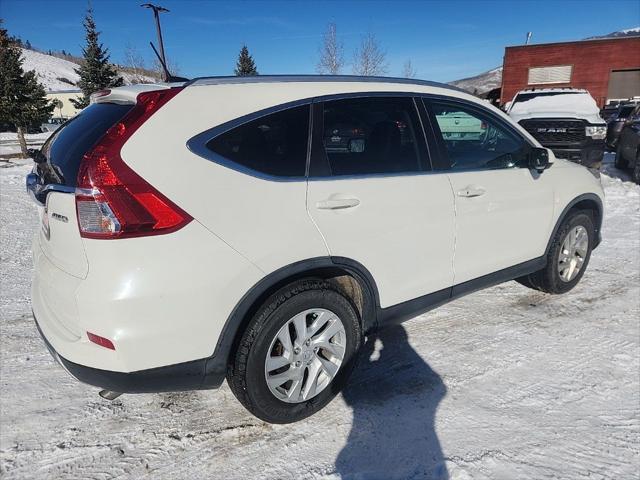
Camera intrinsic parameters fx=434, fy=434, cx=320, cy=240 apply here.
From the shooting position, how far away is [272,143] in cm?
219

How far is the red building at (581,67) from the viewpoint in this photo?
31128mm

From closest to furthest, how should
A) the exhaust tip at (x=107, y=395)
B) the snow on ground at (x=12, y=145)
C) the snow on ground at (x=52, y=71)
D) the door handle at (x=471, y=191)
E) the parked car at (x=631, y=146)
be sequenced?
1. the exhaust tip at (x=107, y=395)
2. the door handle at (x=471, y=191)
3. the parked car at (x=631, y=146)
4. the snow on ground at (x=12, y=145)
5. the snow on ground at (x=52, y=71)

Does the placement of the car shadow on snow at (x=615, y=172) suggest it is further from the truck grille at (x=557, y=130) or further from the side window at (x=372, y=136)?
the side window at (x=372, y=136)

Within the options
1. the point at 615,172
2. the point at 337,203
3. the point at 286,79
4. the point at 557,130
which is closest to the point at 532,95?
the point at 557,130

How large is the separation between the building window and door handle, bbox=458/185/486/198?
35834mm

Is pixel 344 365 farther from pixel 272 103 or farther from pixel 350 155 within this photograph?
pixel 272 103

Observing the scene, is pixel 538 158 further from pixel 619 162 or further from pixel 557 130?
pixel 619 162

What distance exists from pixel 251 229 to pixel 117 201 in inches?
22.8

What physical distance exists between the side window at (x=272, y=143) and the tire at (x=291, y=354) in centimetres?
61

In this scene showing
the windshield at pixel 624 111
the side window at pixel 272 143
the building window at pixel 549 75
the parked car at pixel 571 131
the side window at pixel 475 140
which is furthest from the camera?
the building window at pixel 549 75

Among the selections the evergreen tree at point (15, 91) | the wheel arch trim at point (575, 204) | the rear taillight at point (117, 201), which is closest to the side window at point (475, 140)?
the wheel arch trim at point (575, 204)

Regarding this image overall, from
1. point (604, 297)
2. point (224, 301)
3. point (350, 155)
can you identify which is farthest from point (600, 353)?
point (224, 301)

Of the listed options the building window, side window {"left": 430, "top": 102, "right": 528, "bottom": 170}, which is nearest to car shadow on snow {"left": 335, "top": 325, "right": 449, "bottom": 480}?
side window {"left": 430, "top": 102, "right": 528, "bottom": 170}

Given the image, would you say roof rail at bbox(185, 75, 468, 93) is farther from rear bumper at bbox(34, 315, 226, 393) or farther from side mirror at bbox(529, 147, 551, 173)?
rear bumper at bbox(34, 315, 226, 393)
